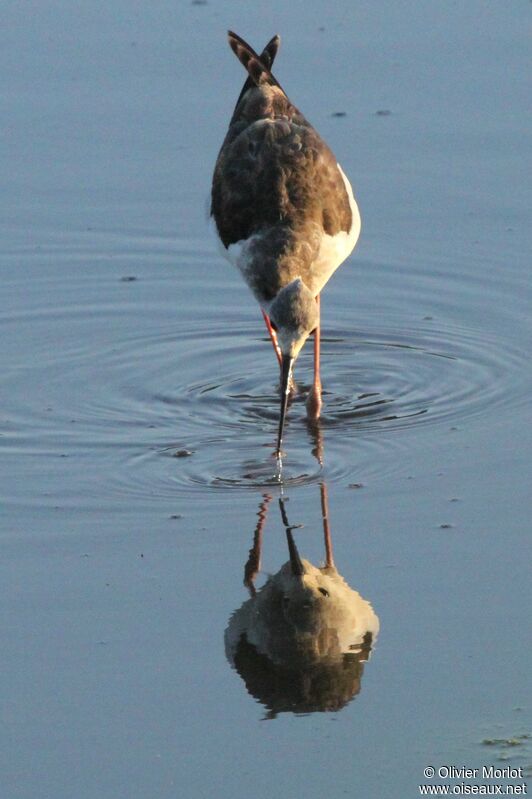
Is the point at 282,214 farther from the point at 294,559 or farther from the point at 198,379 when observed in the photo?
the point at 294,559

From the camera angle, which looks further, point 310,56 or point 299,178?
point 310,56

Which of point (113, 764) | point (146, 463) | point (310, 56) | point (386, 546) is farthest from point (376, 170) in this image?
point (113, 764)

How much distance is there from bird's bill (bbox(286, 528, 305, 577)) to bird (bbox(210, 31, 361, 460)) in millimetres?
1661

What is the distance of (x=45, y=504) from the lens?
26.3 feet

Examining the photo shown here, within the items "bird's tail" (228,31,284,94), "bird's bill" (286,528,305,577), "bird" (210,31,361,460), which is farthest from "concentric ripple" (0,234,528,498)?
"bird's tail" (228,31,284,94)

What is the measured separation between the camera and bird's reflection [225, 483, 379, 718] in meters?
6.35

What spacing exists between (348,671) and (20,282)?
219 inches

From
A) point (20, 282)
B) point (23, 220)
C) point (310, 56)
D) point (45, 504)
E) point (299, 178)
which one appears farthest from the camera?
point (310, 56)

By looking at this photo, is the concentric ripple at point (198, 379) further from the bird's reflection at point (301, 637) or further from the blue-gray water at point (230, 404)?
the bird's reflection at point (301, 637)

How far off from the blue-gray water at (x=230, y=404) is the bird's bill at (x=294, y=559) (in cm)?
6

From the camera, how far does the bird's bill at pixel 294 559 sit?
24.2 feet

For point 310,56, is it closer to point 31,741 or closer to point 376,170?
point 376,170

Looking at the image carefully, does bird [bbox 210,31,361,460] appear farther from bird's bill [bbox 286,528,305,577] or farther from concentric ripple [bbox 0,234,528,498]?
bird's bill [bbox 286,528,305,577]

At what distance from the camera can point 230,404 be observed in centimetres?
946
